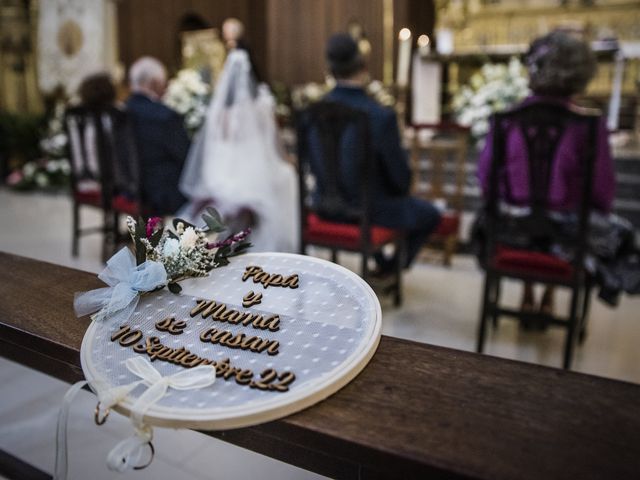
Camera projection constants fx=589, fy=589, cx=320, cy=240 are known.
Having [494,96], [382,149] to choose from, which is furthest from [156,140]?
[494,96]

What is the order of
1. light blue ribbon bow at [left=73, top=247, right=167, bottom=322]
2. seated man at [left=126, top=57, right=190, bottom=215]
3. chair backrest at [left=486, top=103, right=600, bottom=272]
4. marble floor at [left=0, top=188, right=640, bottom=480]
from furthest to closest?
seated man at [left=126, top=57, right=190, bottom=215] → chair backrest at [left=486, top=103, right=600, bottom=272] → marble floor at [left=0, top=188, right=640, bottom=480] → light blue ribbon bow at [left=73, top=247, right=167, bottom=322]

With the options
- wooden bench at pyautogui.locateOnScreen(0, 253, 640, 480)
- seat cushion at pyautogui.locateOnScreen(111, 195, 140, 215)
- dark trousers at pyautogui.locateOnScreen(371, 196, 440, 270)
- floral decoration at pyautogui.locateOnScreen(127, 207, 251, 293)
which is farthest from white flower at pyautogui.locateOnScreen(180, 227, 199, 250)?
seat cushion at pyautogui.locateOnScreen(111, 195, 140, 215)

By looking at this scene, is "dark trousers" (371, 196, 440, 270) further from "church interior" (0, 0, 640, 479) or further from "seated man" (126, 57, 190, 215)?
"seated man" (126, 57, 190, 215)

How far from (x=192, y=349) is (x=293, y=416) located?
252 mm

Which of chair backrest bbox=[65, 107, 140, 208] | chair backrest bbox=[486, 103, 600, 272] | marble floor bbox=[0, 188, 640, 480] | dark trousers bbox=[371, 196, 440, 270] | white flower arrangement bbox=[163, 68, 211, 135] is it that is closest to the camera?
marble floor bbox=[0, 188, 640, 480]

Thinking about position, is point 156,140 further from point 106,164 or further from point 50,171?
point 50,171

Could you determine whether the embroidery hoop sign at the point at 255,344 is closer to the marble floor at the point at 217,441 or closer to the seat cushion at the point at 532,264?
the marble floor at the point at 217,441

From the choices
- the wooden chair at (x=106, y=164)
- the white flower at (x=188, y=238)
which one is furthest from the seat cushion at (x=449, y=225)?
the white flower at (x=188, y=238)

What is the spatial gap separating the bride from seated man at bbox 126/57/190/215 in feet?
0.31

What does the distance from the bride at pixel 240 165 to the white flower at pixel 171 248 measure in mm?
2541

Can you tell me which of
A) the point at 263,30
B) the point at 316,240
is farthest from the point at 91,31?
the point at 316,240

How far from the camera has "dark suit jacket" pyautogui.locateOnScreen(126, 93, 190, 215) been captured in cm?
378

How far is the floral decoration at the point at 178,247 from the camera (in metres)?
1.26

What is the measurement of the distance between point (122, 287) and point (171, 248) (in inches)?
5.5
